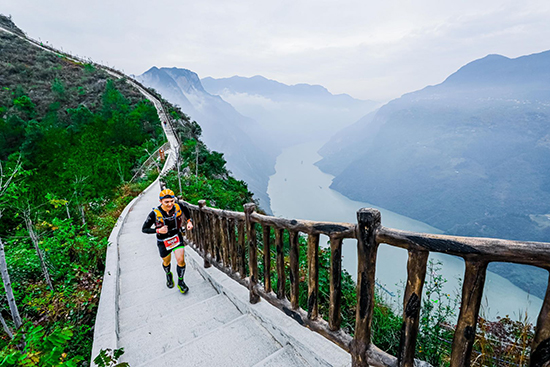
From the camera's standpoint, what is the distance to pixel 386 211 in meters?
91.4

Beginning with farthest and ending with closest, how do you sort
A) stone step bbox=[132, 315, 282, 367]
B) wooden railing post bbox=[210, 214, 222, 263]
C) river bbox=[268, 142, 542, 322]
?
river bbox=[268, 142, 542, 322] < wooden railing post bbox=[210, 214, 222, 263] < stone step bbox=[132, 315, 282, 367]

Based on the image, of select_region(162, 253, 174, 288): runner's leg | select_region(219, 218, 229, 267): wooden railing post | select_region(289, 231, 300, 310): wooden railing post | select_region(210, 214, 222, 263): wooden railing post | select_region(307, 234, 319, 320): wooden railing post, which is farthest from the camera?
select_region(162, 253, 174, 288): runner's leg

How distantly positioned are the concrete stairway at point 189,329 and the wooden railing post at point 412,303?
100 cm

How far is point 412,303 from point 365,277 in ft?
0.91

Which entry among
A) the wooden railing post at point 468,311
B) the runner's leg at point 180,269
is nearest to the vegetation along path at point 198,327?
the runner's leg at point 180,269

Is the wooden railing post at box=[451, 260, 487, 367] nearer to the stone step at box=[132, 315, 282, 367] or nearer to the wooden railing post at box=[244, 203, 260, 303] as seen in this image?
the stone step at box=[132, 315, 282, 367]

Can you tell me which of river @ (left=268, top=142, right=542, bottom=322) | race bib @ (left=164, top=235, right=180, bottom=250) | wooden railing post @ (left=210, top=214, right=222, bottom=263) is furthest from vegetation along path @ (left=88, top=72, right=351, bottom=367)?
river @ (left=268, top=142, right=542, bottom=322)

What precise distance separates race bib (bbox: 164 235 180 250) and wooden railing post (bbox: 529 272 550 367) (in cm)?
373

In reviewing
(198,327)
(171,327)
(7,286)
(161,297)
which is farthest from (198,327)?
(7,286)

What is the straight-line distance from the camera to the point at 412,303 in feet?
4.57

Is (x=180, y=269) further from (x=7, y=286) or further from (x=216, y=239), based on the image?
(x=7, y=286)

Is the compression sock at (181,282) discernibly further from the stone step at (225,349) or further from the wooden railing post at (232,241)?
the stone step at (225,349)

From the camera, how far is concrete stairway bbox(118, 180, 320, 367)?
2.33m

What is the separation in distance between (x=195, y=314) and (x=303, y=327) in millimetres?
1457
